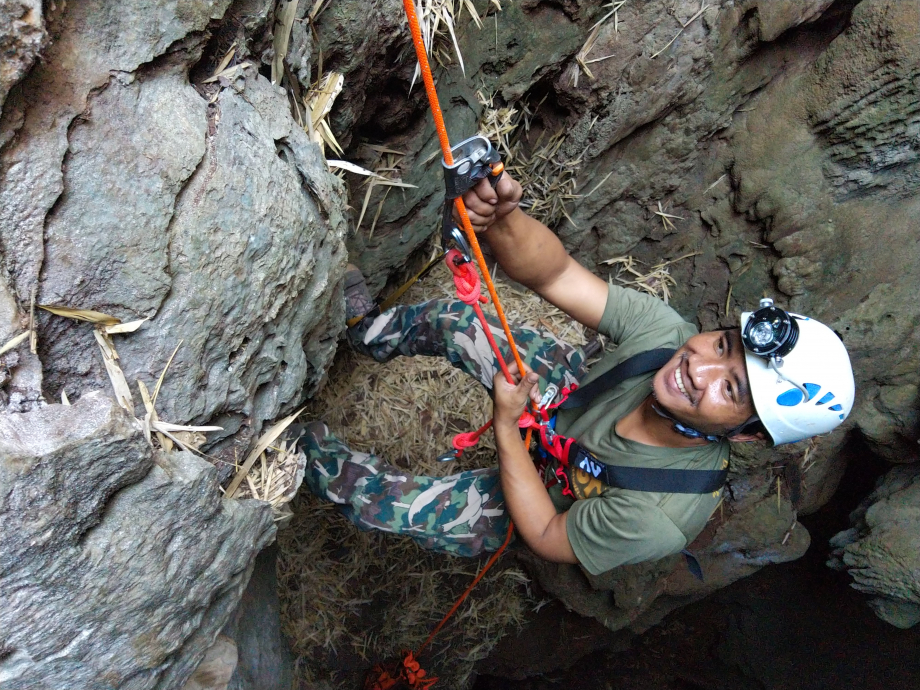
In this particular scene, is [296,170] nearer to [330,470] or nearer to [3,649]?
[3,649]

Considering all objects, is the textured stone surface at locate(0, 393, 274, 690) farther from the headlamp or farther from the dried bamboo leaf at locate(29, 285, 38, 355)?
the headlamp

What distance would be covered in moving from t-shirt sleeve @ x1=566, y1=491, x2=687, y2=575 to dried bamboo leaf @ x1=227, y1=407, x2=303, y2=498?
3.92 ft

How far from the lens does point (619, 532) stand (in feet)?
7.36

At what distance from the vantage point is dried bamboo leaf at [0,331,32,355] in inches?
49.6

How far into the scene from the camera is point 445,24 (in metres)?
2.70

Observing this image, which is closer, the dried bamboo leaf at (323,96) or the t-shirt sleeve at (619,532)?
the dried bamboo leaf at (323,96)

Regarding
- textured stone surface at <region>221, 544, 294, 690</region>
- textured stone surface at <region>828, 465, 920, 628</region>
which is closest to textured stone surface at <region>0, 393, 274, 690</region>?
textured stone surface at <region>221, 544, 294, 690</region>

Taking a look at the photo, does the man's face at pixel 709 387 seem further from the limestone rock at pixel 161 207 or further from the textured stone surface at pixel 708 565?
the textured stone surface at pixel 708 565

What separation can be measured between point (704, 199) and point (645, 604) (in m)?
2.68

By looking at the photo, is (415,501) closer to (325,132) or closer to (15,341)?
(325,132)

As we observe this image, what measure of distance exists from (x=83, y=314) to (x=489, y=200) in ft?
4.53

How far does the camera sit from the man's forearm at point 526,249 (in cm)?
255

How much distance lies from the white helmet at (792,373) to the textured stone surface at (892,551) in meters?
1.70

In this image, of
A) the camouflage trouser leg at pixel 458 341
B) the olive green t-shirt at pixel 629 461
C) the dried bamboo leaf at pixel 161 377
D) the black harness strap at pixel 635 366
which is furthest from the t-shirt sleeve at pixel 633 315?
the dried bamboo leaf at pixel 161 377
